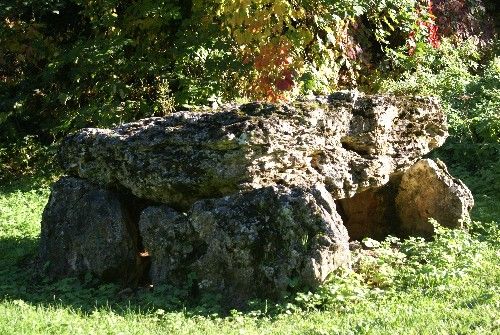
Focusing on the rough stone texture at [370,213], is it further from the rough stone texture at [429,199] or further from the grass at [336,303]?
the grass at [336,303]

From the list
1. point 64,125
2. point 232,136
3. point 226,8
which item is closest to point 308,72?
point 226,8

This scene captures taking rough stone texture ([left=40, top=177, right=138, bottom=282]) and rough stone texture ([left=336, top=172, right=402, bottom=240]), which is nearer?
rough stone texture ([left=40, top=177, right=138, bottom=282])

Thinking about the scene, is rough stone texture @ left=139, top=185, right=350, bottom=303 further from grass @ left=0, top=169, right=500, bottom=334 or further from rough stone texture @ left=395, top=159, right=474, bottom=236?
rough stone texture @ left=395, top=159, right=474, bottom=236

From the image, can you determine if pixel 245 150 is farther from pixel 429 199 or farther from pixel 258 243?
pixel 429 199

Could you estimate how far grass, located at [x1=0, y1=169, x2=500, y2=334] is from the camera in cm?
520

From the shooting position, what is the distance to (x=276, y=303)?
6.25 metres

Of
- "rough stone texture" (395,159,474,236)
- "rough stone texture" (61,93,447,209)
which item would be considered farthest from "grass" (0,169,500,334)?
"rough stone texture" (61,93,447,209)

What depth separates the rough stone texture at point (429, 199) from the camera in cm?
828

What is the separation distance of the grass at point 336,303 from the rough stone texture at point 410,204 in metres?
0.49

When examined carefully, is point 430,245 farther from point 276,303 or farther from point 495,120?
point 495,120

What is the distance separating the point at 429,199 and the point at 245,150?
269cm

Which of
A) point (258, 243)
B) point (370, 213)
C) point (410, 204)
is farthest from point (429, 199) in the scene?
point (258, 243)

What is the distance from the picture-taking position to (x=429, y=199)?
840 centimetres

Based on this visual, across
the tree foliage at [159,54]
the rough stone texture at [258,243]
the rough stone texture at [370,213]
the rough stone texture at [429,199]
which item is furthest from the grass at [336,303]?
the tree foliage at [159,54]
